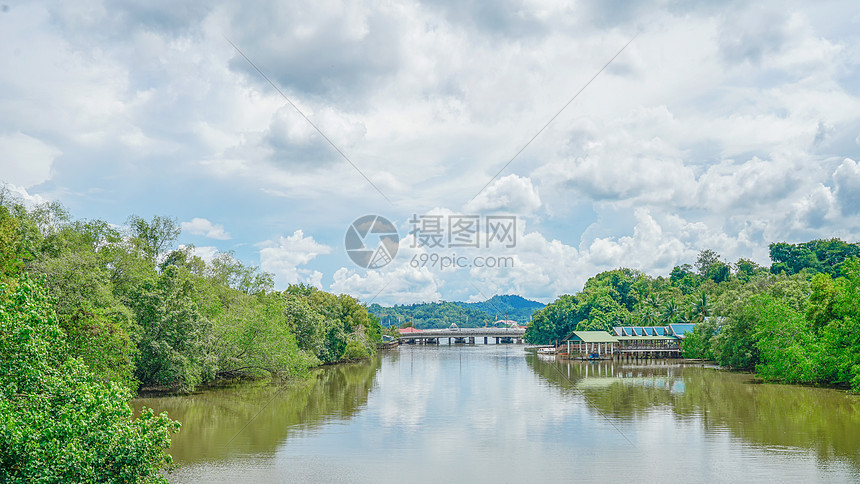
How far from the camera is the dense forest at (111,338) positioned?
1034 centimetres

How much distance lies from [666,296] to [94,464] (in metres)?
96.5

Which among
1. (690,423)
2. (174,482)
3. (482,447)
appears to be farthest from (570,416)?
(174,482)

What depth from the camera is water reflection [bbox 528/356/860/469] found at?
70.4 ft

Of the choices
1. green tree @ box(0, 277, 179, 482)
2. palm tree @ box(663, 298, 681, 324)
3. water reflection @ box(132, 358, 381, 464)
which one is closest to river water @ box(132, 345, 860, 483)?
water reflection @ box(132, 358, 381, 464)

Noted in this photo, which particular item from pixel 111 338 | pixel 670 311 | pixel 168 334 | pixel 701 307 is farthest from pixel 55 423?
pixel 670 311

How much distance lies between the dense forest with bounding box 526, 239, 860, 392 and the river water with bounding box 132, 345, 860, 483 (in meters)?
2.16

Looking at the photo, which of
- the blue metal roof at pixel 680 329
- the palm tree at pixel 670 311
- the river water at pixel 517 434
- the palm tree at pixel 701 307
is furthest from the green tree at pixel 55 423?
the palm tree at pixel 670 311

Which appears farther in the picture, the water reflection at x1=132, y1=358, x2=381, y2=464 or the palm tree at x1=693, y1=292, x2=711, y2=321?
the palm tree at x1=693, y1=292, x2=711, y2=321

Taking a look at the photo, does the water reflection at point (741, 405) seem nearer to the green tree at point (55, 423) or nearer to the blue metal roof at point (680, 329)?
the green tree at point (55, 423)

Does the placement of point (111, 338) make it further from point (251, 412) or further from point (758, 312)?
point (758, 312)

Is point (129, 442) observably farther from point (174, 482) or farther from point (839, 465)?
point (839, 465)

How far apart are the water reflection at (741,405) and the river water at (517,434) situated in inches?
4.0

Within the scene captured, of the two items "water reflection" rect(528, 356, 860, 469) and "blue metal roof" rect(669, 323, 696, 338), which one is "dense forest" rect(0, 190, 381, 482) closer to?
"water reflection" rect(528, 356, 860, 469)

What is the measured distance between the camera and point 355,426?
1000 inches
